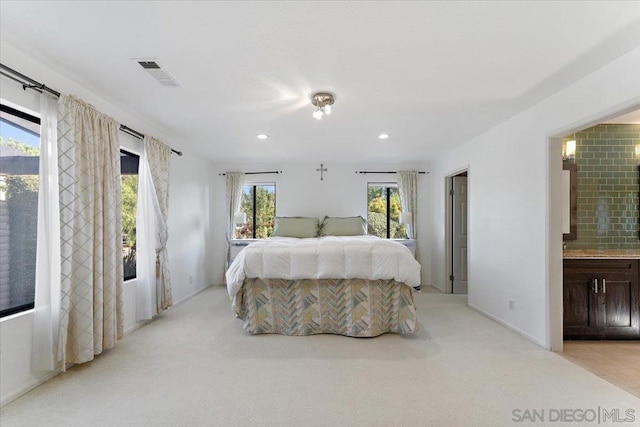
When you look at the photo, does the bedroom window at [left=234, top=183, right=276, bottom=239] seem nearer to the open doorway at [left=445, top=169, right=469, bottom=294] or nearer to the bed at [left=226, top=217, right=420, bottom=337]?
the bed at [left=226, top=217, right=420, bottom=337]

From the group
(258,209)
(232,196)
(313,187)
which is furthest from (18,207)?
(313,187)

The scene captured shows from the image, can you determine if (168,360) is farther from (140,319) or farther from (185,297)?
(185,297)

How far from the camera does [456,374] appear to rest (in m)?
2.33

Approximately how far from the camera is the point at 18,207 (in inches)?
86.8

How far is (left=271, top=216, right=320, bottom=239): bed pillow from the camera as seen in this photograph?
5.14 metres

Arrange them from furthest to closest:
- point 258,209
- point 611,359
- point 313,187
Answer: point 258,209, point 313,187, point 611,359

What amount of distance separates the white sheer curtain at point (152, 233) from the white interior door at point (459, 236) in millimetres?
4354

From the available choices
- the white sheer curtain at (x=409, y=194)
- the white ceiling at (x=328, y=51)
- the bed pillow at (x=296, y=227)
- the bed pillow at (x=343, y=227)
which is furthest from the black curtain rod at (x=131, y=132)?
the white sheer curtain at (x=409, y=194)

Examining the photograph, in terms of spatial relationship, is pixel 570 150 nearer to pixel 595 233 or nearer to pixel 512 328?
pixel 595 233

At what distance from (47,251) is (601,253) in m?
4.91

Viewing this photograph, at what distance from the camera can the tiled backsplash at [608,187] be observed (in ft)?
11.1

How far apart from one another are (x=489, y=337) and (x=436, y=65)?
2623 millimetres

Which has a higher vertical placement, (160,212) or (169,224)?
(160,212)

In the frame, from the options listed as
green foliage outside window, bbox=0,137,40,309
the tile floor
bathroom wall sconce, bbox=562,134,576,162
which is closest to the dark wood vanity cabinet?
the tile floor
